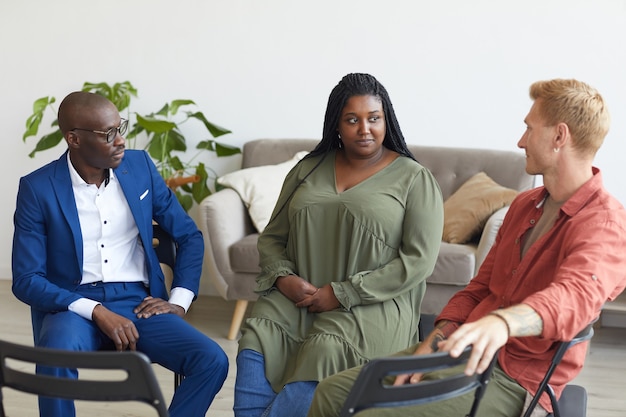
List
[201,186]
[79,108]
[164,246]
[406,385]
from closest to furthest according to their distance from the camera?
[406,385] → [79,108] → [164,246] → [201,186]

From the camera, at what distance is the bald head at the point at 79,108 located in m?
2.50

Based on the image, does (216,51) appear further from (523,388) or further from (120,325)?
(523,388)

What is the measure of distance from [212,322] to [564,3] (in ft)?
7.80

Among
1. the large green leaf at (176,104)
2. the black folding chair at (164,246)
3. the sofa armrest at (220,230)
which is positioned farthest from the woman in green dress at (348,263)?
the large green leaf at (176,104)

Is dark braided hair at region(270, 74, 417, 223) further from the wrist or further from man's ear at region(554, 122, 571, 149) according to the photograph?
the wrist

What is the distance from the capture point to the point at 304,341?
97.9 inches

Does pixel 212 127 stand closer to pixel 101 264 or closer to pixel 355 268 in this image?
pixel 101 264

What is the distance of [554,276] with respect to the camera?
76.6 inches

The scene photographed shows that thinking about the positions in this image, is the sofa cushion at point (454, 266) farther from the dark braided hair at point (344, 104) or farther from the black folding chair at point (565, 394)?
the black folding chair at point (565, 394)

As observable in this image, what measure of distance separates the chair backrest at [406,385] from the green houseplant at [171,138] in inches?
110

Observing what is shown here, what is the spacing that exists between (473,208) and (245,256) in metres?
1.06

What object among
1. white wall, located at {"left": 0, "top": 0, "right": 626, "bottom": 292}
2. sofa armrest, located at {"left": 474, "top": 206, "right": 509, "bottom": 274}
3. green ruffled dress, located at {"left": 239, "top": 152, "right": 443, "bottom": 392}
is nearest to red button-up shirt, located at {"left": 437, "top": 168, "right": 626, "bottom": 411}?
green ruffled dress, located at {"left": 239, "top": 152, "right": 443, "bottom": 392}

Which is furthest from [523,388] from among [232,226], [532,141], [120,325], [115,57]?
[115,57]

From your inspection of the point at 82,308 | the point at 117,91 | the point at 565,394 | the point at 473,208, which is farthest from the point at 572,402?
the point at 117,91
